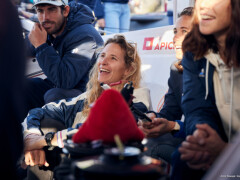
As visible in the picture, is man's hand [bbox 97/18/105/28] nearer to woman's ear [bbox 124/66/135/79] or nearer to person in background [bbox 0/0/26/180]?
woman's ear [bbox 124/66/135/79]

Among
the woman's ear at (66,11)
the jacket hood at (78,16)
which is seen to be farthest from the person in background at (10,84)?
the woman's ear at (66,11)

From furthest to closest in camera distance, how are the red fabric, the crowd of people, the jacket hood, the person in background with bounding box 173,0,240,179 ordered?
1. the jacket hood
2. the person in background with bounding box 173,0,240,179
3. the crowd of people
4. the red fabric

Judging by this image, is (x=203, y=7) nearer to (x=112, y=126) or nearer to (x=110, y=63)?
(x=112, y=126)

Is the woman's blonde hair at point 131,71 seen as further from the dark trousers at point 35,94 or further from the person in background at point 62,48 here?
the dark trousers at point 35,94

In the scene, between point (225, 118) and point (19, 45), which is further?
point (225, 118)

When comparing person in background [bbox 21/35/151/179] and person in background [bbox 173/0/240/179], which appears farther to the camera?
person in background [bbox 21/35/151/179]

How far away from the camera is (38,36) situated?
3568 mm

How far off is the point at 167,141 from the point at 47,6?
6.77 ft

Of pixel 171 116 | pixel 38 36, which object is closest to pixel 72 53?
pixel 38 36

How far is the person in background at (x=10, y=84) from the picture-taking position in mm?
1479

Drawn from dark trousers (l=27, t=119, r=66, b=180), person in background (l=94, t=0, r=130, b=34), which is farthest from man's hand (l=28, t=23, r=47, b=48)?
person in background (l=94, t=0, r=130, b=34)

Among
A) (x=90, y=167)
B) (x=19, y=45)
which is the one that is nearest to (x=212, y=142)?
(x=90, y=167)

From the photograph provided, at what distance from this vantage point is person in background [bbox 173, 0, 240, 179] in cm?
185

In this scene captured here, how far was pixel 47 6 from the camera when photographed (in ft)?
12.4
